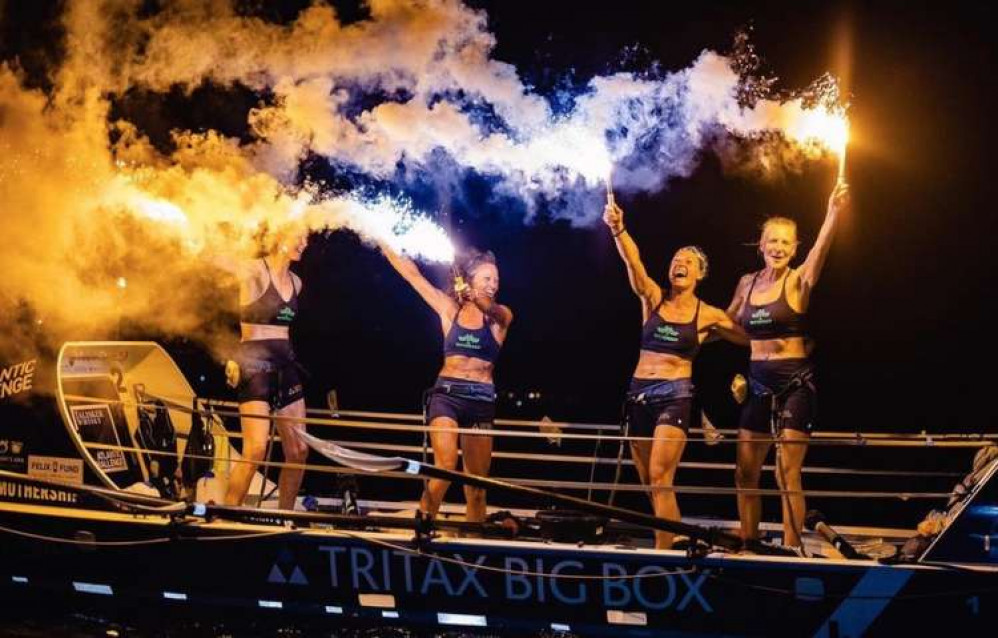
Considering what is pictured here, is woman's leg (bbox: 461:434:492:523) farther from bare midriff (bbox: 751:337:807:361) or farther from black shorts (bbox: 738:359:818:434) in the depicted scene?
bare midriff (bbox: 751:337:807:361)

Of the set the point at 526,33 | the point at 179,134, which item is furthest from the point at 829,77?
the point at 179,134

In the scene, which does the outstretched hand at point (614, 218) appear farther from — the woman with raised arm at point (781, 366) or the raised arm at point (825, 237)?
the raised arm at point (825, 237)

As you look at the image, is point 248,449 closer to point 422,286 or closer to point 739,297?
point 422,286

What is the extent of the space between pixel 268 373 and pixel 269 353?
179 millimetres

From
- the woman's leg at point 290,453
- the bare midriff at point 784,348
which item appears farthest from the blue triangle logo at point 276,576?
the bare midriff at point 784,348

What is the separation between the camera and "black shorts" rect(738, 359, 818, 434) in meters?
6.64

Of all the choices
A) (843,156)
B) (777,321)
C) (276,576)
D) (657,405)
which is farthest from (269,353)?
(843,156)

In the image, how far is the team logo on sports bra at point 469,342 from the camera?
741 cm

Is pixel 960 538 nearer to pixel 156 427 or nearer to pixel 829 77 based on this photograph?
pixel 829 77

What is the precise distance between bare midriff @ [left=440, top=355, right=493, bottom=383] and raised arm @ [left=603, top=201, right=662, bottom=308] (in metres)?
1.44

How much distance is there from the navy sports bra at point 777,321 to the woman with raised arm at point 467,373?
2.09 m

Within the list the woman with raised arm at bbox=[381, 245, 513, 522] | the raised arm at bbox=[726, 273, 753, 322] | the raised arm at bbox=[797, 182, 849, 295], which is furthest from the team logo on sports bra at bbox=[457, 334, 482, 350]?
the raised arm at bbox=[797, 182, 849, 295]

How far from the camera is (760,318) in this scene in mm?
6867

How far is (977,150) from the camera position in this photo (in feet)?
24.3
